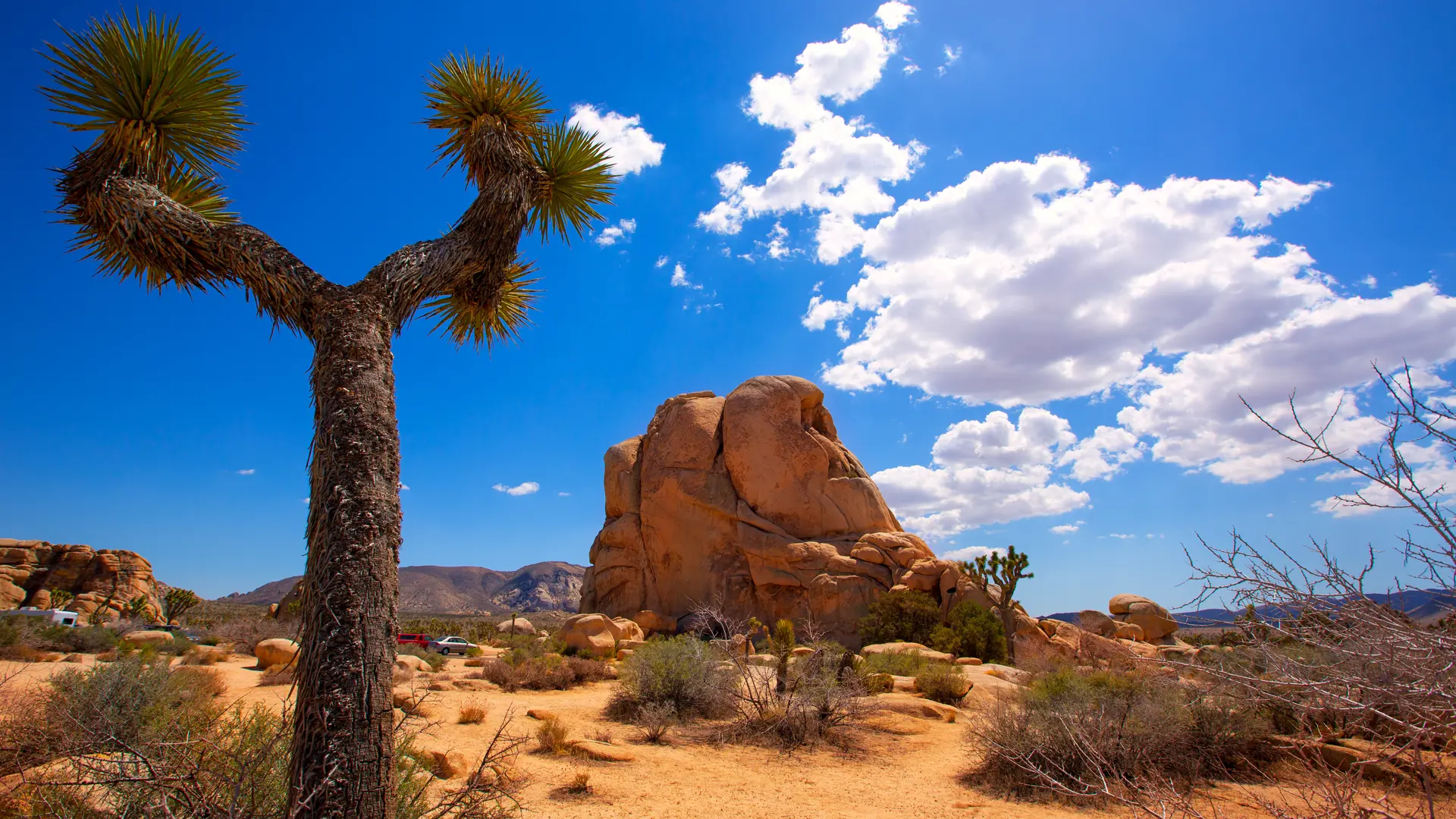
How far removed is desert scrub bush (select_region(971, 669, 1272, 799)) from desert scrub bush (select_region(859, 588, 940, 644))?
12458mm

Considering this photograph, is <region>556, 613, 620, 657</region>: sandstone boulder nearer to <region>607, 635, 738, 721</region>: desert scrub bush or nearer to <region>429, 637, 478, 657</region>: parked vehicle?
<region>429, 637, 478, 657</region>: parked vehicle

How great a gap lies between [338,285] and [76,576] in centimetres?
4278

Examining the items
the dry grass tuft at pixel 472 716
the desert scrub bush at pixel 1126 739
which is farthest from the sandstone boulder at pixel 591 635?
the desert scrub bush at pixel 1126 739

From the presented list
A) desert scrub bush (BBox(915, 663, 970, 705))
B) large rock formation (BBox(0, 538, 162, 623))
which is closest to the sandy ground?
desert scrub bush (BBox(915, 663, 970, 705))

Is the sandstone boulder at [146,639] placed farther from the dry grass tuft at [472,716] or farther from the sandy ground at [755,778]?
the dry grass tuft at [472,716]

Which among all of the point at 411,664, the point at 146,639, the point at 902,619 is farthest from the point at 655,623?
the point at 146,639

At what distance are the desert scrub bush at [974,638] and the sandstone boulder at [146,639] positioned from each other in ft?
68.8

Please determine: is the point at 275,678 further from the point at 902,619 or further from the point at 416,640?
the point at 902,619

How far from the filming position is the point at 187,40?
5.07 meters

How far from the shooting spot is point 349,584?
3.52 m

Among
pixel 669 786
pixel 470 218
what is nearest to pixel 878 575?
pixel 669 786

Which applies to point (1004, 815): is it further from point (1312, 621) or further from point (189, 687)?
point (189, 687)

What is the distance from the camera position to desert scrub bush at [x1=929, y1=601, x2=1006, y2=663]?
1962 centimetres

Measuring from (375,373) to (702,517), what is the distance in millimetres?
25216
